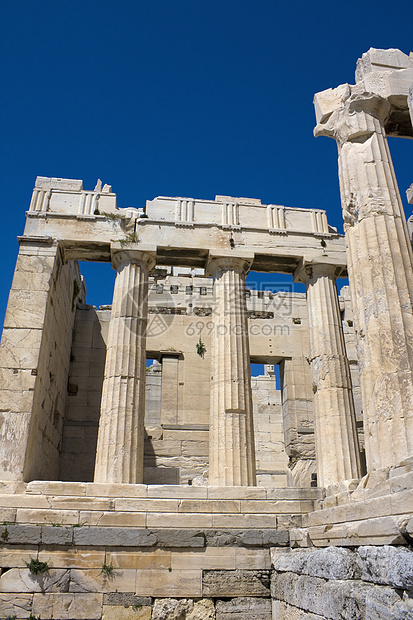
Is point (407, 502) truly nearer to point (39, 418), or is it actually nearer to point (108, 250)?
point (39, 418)

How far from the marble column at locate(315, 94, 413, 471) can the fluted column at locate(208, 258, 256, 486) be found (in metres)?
6.00

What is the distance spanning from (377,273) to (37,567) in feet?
28.4

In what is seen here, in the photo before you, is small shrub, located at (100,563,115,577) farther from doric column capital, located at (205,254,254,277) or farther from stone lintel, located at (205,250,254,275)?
stone lintel, located at (205,250,254,275)

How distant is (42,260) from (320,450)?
31.0ft

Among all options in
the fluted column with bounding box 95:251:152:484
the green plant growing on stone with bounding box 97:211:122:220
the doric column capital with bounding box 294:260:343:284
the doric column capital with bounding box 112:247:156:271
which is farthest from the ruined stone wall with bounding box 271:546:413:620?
the green plant growing on stone with bounding box 97:211:122:220

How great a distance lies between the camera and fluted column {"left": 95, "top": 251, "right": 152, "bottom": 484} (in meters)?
13.8

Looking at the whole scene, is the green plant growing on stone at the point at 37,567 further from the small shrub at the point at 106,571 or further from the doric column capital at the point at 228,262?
the doric column capital at the point at 228,262

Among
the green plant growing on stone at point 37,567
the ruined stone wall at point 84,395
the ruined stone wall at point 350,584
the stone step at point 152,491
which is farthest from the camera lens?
the ruined stone wall at point 84,395

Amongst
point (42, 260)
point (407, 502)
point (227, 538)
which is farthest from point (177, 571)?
point (42, 260)

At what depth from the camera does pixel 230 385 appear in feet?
49.9

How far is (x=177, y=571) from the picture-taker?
11.5 metres

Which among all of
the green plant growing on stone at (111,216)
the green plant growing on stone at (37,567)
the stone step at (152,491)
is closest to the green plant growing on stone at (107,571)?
the green plant growing on stone at (37,567)

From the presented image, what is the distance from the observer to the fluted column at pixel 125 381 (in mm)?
13820

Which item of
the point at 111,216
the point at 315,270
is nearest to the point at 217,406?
the point at 315,270
